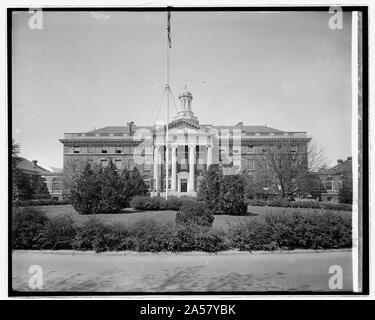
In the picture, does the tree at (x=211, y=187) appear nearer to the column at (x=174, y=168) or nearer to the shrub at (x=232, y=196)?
the shrub at (x=232, y=196)

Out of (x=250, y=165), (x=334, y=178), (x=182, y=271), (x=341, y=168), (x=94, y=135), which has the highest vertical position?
(x=94, y=135)

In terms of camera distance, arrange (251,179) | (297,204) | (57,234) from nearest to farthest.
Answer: (57,234), (297,204), (251,179)

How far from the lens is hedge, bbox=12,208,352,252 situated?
6.16 m

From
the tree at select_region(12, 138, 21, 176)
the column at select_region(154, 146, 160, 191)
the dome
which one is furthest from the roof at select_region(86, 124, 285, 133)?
the tree at select_region(12, 138, 21, 176)

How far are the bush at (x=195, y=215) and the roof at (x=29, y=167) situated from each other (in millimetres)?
3844

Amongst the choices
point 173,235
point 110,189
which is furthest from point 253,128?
point 110,189

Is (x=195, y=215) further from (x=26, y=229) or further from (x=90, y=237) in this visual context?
(x=26, y=229)

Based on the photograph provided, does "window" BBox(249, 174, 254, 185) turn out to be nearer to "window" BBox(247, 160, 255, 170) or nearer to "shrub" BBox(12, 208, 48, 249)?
"window" BBox(247, 160, 255, 170)

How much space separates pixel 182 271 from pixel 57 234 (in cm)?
325

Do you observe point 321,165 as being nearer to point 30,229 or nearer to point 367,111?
point 367,111

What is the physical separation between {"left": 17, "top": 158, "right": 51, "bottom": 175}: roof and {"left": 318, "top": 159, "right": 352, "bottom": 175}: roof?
771 centimetres

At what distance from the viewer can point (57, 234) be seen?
626cm

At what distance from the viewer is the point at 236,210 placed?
7582 mm
